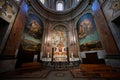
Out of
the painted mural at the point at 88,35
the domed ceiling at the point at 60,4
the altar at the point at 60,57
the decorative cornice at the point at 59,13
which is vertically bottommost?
the altar at the point at 60,57

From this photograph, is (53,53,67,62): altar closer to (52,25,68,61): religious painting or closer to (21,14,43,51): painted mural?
(52,25,68,61): religious painting

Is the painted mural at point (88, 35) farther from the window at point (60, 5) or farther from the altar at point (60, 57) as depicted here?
the window at point (60, 5)

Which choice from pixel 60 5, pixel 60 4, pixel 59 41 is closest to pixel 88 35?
pixel 59 41

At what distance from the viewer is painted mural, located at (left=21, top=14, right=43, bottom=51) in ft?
31.3

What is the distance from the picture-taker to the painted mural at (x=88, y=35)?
935cm

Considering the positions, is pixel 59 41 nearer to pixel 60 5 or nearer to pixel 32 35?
pixel 32 35

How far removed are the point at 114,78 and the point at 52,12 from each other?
15118 millimetres

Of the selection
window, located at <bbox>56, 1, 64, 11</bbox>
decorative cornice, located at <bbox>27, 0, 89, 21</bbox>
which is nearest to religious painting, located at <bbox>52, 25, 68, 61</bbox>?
decorative cornice, located at <bbox>27, 0, 89, 21</bbox>

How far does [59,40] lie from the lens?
47.2ft

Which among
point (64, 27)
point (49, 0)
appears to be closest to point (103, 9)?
point (64, 27)

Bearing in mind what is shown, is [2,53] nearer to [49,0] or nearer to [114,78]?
[114,78]

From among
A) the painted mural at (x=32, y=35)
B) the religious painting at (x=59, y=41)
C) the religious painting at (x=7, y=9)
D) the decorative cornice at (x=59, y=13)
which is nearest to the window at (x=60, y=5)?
the decorative cornice at (x=59, y=13)

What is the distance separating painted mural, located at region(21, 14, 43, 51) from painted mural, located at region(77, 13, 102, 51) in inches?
298

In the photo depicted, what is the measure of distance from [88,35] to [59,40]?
6.00 metres
